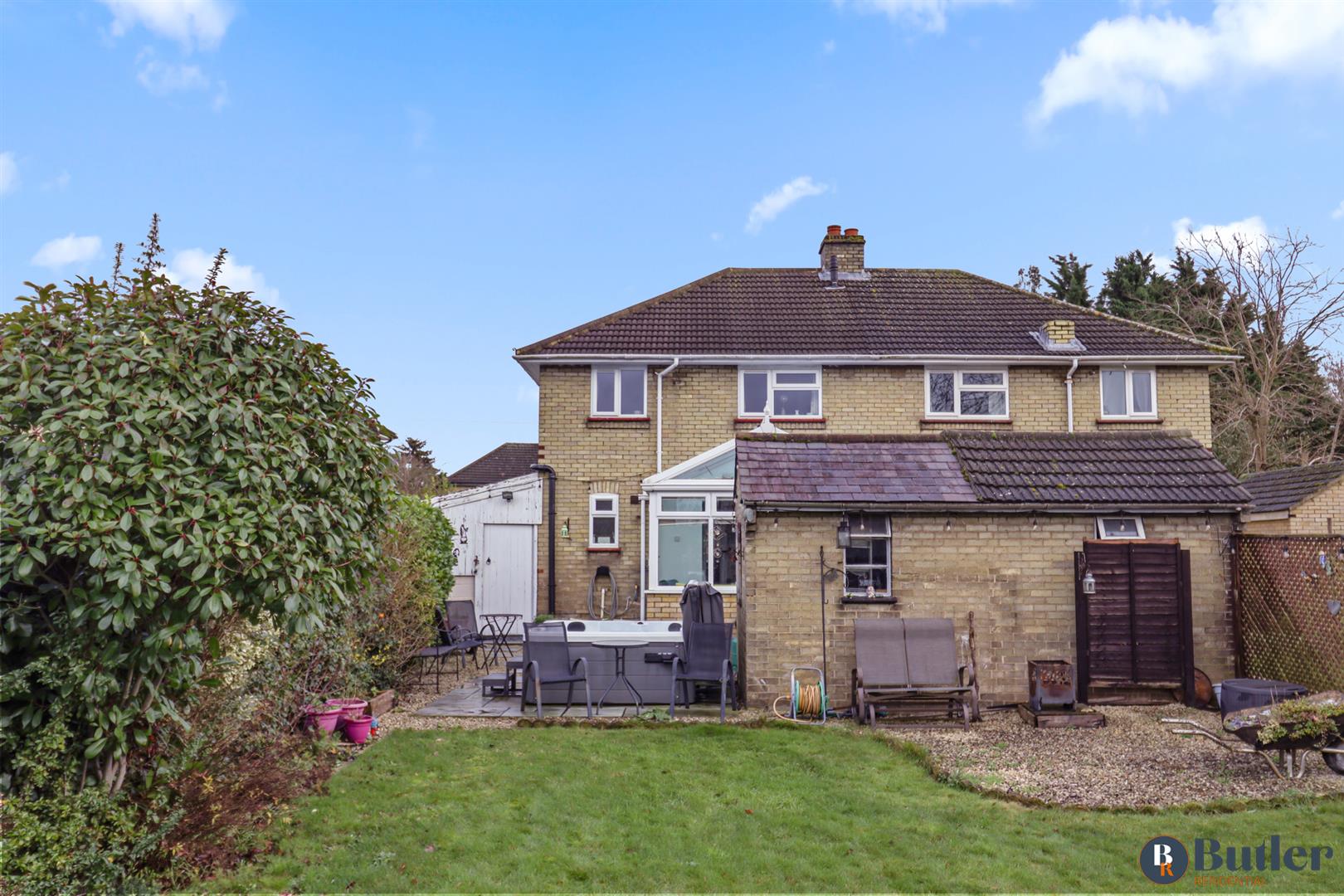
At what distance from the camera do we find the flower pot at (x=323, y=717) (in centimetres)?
780

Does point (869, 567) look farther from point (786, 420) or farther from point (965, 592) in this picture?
point (786, 420)

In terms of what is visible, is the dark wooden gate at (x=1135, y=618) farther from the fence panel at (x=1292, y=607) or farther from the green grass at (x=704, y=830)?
the green grass at (x=704, y=830)

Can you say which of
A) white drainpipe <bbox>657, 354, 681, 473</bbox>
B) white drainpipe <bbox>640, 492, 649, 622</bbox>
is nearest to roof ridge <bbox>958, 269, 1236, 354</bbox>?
white drainpipe <bbox>657, 354, 681, 473</bbox>

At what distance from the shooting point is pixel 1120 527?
10.3 meters

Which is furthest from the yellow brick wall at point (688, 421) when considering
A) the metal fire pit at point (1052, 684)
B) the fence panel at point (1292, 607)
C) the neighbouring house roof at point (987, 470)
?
the metal fire pit at point (1052, 684)

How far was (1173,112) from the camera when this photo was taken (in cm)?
1341

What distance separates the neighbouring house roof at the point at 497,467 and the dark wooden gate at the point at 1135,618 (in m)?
32.8

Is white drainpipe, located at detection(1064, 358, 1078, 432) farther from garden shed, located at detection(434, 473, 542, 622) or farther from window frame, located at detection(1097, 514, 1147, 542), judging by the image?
garden shed, located at detection(434, 473, 542, 622)

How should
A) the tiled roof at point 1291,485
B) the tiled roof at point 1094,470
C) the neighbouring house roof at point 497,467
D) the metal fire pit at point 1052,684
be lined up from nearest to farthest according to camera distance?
1. the metal fire pit at point 1052,684
2. the tiled roof at point 1094,470
3. the tiled roof at point 1291,485
4. the neighbouring house roof at point 497,467

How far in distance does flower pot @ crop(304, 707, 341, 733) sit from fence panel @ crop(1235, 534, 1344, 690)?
1016 centimetres

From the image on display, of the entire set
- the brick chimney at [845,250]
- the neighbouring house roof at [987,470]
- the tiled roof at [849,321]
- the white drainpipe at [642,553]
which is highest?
the brick chimney at [845,250]

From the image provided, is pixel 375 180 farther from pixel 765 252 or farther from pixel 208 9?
pixel 765 252

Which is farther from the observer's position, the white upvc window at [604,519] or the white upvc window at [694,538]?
the white upvc window at [604,519]

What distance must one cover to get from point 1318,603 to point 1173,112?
8313 millimetres
